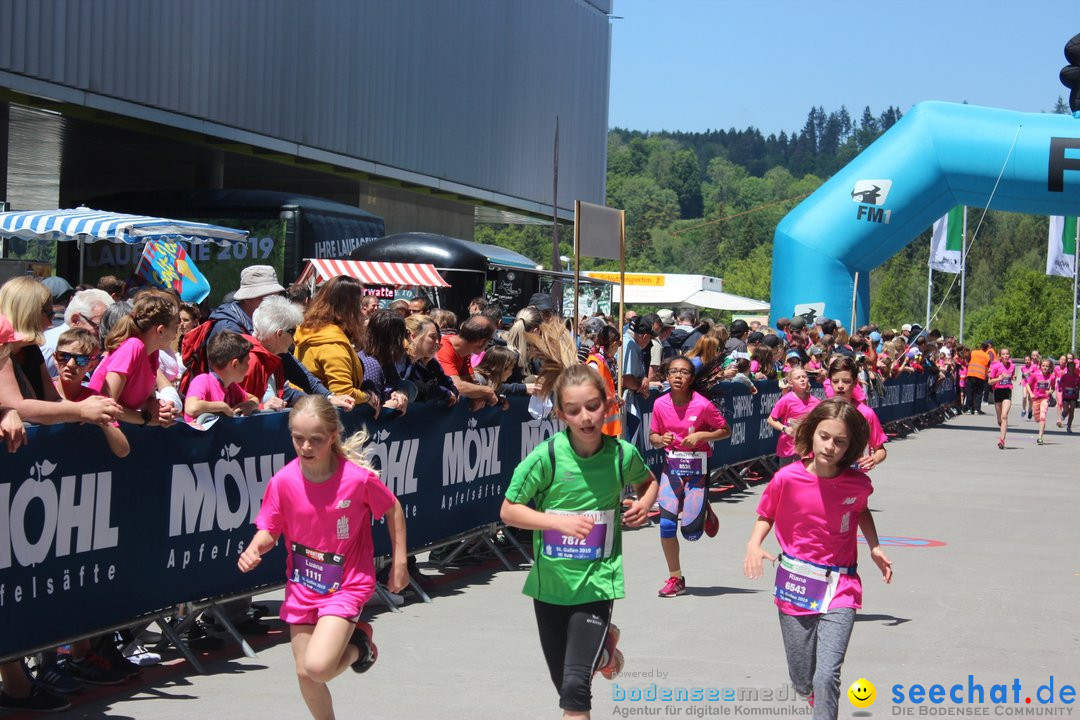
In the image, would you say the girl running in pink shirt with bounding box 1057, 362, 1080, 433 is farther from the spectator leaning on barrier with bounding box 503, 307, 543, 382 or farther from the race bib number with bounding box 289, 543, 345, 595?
the race bib number with bounding box 289, 543, 345, 595

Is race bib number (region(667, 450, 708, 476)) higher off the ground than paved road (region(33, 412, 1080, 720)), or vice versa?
race bib number (region(667, 450, 708, 476))

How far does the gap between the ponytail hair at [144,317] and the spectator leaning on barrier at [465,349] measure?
3.33 m

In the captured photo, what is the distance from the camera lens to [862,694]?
644 cm

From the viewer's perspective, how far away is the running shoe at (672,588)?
8.98 m

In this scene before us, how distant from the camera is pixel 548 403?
1045 cm

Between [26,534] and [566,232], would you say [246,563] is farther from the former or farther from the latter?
[566,232]

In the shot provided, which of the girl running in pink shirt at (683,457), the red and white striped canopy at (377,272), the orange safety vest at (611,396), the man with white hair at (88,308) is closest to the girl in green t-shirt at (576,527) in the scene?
the orange safety vest at (611,396)

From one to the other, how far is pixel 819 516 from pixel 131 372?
3299 millimetres

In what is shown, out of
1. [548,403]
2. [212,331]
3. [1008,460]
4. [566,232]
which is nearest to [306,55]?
[1008,460]

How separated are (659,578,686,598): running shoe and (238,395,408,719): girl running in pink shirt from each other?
13.5 ft

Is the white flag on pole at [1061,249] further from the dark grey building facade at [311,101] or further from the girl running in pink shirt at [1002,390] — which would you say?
the girl running in pink shirt at [1002,390]

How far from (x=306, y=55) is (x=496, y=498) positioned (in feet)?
53.6

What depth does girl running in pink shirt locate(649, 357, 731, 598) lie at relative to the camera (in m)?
9.15

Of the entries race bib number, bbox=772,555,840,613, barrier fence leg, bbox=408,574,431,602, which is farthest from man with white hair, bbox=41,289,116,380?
race bib number, bbox=772,555,840,613
